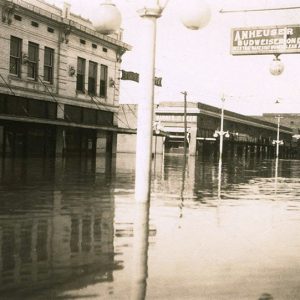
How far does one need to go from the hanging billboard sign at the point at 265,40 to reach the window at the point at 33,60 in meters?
21.5

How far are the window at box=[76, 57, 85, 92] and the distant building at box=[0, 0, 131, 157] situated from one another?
69mm

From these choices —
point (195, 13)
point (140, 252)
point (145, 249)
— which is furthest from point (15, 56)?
point (140, 252)

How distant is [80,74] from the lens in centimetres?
3572

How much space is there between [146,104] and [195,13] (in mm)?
1722

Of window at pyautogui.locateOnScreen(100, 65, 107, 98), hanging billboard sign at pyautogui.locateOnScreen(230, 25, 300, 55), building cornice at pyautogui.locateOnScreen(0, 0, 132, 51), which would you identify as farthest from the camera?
window at pyautogui.locateOnScreen(100, 65, 107, 98)

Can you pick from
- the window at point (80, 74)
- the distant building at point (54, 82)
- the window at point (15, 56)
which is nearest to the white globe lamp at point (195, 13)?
the distant building at point (54, 82)

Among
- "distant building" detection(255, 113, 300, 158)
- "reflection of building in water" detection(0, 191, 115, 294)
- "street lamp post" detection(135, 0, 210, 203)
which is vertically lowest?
"reflection of building in water" detection(0, 191, 115, 294)

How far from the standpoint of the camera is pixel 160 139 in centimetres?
6272

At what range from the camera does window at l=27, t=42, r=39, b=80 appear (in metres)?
30.7

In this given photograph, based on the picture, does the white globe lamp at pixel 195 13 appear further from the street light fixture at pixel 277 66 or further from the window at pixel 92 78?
the window at pixel 92 78

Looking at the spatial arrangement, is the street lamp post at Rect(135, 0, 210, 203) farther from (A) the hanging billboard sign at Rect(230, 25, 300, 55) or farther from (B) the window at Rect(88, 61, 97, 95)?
(B) the window at Rect(88, 61, 97, 95)

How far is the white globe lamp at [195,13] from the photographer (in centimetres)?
787

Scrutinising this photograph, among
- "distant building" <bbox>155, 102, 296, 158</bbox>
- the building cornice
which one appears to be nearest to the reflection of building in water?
the building cornice

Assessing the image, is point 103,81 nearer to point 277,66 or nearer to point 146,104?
point 277,66
